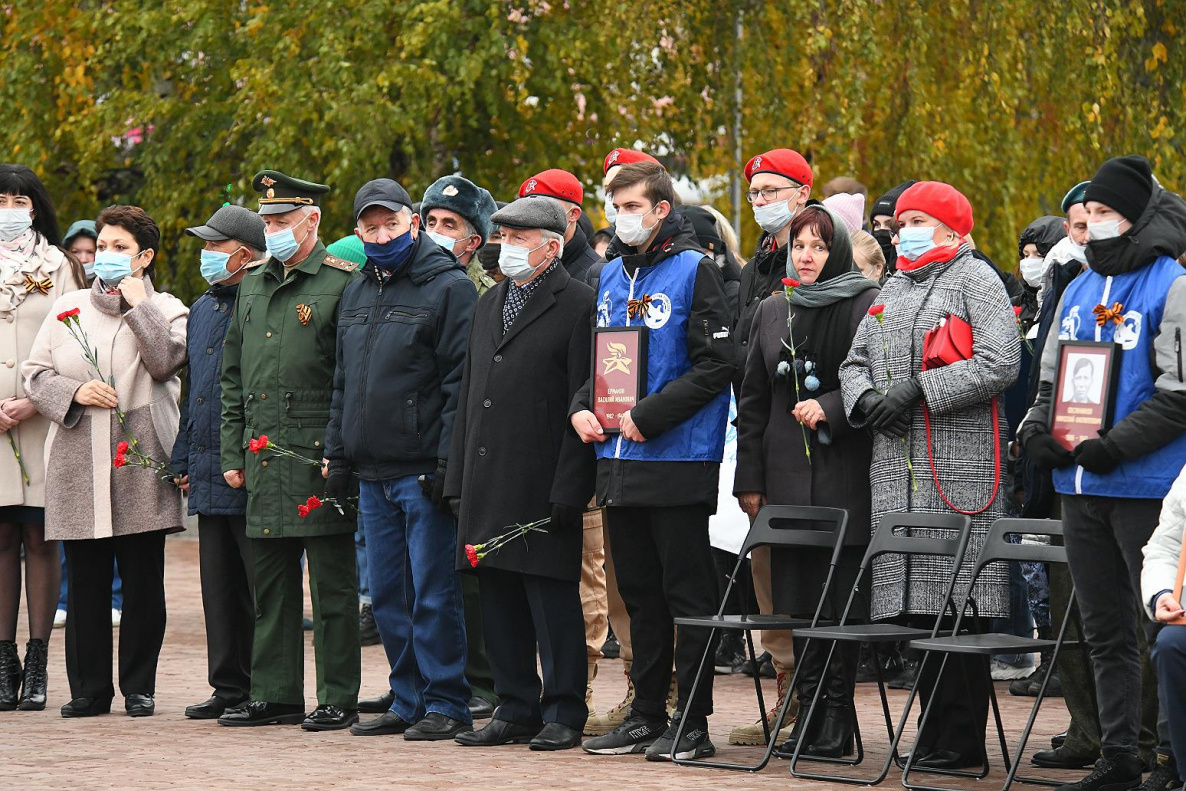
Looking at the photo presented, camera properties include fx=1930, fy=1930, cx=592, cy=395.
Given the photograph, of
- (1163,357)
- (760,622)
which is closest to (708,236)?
(760,622)

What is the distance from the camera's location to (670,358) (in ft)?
26.8

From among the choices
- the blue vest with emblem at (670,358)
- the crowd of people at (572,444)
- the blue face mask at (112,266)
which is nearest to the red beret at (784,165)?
the crowd of people at (572,444)

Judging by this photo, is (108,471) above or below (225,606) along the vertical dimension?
above

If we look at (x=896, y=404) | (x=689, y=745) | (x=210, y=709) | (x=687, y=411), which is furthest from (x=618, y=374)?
(x=210, y=709)

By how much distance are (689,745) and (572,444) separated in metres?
1.38

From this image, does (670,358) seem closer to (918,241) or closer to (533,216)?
(533,216)

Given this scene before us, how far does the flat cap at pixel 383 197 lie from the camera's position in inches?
351

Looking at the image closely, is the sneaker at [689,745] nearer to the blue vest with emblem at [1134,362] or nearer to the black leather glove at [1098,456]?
the blue vest with emblem at [1134,362]

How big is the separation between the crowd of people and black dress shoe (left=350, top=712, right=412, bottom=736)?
0.8 inches

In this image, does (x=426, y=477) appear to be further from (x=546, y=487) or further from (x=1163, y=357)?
(x=1163, y=357)

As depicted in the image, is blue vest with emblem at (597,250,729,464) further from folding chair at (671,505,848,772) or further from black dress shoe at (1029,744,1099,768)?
black dress shoe at (1029,744,1099,768)

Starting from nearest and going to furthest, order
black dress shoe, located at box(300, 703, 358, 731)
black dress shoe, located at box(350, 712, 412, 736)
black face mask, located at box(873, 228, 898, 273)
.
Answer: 1. black dress shoe, located at box(350, 712, 412, 736)
2. black dress shoe, located at box(300, 703, 358, 731)
3. black face mask, located at box(873, 228, 898, 273)

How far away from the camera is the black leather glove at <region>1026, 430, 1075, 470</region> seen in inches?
279

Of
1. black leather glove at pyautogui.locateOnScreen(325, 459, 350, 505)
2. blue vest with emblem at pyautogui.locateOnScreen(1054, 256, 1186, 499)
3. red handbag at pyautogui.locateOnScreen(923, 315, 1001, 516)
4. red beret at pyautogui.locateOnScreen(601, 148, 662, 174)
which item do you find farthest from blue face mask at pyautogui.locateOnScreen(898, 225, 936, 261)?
black leather glove at pyautogui.locateOnScreen(325, 459, 350, 505)
